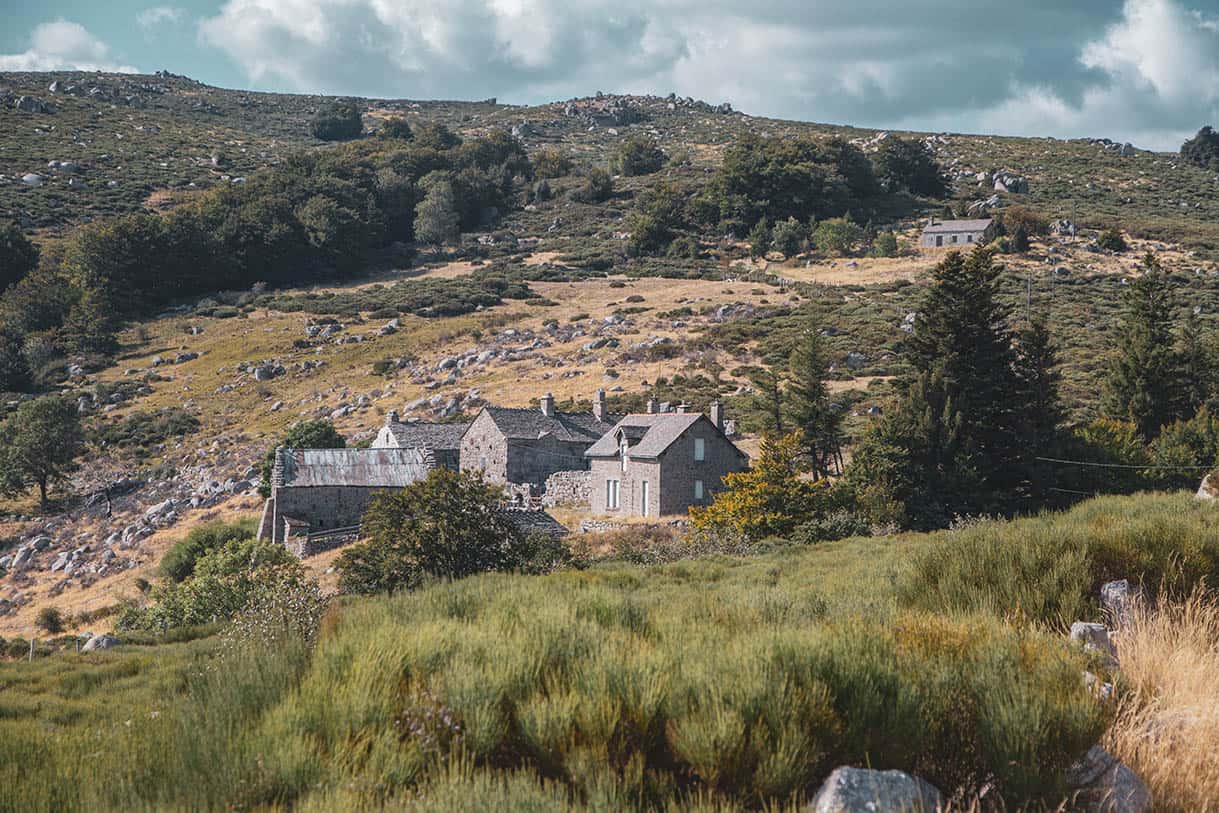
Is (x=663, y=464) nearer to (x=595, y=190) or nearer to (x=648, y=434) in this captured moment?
(x=648, y=434)

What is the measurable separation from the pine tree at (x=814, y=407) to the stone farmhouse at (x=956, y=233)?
172ft

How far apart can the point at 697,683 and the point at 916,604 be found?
16.2 feet

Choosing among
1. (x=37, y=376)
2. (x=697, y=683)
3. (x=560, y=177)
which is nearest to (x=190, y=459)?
(x=37, y=376)

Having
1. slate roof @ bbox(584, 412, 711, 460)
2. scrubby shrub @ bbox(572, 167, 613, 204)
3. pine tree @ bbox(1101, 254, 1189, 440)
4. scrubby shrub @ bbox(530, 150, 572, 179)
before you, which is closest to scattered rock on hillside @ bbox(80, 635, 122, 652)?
slate roof @ bbox(584, 412, 711, 460)

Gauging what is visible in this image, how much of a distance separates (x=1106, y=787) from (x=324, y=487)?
41.5 m

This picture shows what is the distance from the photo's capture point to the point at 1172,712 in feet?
18.3

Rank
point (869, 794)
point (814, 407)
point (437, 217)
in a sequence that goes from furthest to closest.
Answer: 1. point (437, 217)
2. point (814, 407)
3. point (869, 794)

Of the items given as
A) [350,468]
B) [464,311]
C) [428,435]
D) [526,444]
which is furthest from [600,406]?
[464,311]

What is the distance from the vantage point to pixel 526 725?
4883mm

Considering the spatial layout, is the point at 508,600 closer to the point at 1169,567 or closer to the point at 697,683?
the point at 697,683

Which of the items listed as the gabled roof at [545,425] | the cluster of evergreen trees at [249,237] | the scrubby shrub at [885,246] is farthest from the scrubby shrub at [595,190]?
the gabled roof at [545,425]

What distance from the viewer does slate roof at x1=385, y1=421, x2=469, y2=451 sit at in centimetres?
4931

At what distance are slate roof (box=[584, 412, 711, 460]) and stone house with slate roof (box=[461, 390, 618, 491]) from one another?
3.57m

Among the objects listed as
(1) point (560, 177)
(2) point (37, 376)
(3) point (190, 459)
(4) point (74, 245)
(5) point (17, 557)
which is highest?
(1) point (560, 177)
